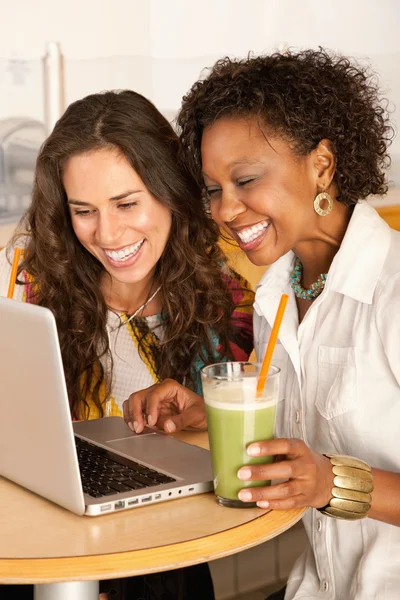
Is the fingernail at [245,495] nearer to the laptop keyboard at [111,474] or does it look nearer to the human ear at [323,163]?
the laptop keyboard at [111,474]

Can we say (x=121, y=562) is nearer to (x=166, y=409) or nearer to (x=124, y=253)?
(x=166, y=409)

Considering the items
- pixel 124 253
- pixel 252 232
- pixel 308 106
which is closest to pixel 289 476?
pixel 252 232

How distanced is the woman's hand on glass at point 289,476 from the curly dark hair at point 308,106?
0.54 meters

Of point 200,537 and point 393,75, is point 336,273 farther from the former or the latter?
point 393,75

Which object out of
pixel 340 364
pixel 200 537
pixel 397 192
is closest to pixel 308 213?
pixel 340 364

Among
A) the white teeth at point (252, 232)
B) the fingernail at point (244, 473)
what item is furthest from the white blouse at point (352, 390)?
the fingernail at point (244, 473)

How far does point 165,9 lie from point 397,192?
1.27m

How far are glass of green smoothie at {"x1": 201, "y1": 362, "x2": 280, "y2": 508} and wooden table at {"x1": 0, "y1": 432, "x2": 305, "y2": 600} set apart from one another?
0.16ft

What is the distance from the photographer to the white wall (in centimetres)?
288

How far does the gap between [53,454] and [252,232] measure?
1.77 feet

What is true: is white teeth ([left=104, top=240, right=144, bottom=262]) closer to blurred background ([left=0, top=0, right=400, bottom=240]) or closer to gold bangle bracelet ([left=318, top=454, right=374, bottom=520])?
gold bangle bracelet ([left=318, top=454, right=374, bottom=520])

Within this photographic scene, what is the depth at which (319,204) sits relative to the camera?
5.00 ft

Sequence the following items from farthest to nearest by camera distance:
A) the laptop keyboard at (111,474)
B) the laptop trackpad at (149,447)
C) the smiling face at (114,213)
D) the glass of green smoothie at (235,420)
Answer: the smiling face at (114,213), the laptop trackpad at (149,447), the laptop keyboard at (111,474), the glass of green smoothie at (235,420)

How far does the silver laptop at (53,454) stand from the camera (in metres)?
1.14
